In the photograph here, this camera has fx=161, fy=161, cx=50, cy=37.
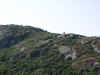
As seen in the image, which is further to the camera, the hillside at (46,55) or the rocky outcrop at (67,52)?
the rocky outcrop at (67,52)

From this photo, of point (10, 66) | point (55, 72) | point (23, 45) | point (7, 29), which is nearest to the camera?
point (55, 72)

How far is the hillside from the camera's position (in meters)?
36.5

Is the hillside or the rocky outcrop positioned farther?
the rocky outcrop

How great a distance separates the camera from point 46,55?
145ft

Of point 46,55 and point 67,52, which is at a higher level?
point 67,52

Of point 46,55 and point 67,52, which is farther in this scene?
point 46,55

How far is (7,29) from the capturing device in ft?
210

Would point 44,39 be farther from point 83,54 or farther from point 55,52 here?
point 83,54

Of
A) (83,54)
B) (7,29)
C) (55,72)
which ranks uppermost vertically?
(7,29)

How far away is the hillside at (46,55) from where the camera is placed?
3646 cm

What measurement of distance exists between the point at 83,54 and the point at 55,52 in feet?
25.4

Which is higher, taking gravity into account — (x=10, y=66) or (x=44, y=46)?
(x=44, y=46)

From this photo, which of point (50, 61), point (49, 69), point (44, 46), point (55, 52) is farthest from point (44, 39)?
point (49, 69)

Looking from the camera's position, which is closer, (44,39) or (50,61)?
(50,61)
